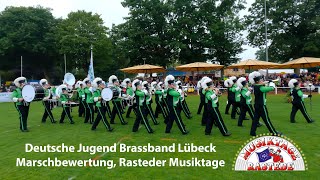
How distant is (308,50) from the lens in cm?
3428

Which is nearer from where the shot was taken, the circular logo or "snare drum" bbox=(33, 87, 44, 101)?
the circular logo

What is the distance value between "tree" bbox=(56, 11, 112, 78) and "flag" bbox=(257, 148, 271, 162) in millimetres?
38386

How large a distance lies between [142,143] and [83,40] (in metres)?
35.8

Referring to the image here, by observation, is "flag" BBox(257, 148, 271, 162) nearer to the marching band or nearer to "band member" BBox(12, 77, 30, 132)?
the marching band

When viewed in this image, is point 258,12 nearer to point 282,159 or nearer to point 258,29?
point 258,29

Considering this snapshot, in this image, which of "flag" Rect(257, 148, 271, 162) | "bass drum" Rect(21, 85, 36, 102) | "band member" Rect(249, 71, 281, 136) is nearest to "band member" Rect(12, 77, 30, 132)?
"bass drum" Rect(21, 85, 36, 102)

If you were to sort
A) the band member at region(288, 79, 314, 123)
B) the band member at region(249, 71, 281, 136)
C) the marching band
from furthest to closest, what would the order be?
1. the band member at region(288, 79, 314, 123)
2. the marching band
3. the band member at region(249, 71, 281, 136)

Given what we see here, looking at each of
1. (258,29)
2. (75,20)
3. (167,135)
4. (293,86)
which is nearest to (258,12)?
(258,29)

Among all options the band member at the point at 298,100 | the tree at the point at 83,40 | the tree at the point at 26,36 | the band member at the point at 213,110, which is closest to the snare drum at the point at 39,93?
the band member at the point at 213,110

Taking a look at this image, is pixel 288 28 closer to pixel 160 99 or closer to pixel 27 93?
pixel 160 99

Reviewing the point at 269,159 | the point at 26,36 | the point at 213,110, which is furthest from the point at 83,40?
the point at 269,159

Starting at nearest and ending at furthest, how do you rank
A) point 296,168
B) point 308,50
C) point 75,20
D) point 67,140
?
1. point 296,168
2. point 67,140
3. point 308,50
4. point 75,20

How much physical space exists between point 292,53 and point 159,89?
29719 millimetres

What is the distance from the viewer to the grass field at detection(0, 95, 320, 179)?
602 centimetres
